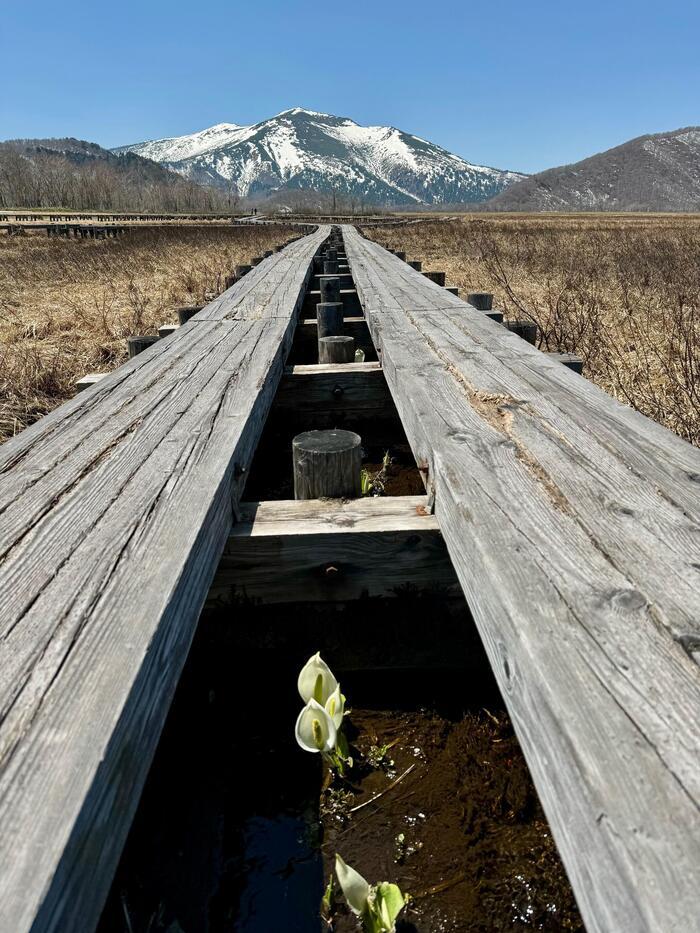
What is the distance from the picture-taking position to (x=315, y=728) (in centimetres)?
168

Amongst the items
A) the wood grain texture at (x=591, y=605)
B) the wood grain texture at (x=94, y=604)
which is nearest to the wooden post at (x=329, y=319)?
the wood grain texture at (x=94, y=604)

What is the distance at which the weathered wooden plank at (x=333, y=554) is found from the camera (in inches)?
74.5

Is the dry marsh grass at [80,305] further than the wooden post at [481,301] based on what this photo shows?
Yes

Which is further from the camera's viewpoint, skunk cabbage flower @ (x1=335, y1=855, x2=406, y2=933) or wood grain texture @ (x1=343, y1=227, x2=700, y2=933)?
skunk cabbage flower @ (x1=335, y1=855, x2=406, y2=933)

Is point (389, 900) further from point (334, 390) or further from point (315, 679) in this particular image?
point (334, 390)

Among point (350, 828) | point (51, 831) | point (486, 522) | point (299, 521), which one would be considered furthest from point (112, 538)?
point (350, 828)

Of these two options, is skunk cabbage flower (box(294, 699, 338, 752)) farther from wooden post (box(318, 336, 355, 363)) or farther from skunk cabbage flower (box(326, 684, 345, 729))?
wooden post (box(318, 336, 355, 363))

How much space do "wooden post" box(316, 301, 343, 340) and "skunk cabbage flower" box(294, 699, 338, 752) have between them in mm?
3950

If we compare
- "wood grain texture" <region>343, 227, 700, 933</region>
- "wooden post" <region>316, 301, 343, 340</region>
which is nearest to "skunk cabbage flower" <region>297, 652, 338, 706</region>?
"wood grain texture" <region>343, 227, 700, 933</region>

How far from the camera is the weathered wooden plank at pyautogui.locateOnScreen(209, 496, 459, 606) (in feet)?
6.21

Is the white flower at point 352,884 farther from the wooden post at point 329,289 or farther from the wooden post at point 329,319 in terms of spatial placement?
the wooden post at point 329,289

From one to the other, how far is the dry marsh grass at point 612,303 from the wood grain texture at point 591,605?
2.50m

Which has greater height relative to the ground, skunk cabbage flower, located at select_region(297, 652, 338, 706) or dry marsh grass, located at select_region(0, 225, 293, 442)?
skunk cabbage flower, located at select_region(297, 652, 338, 706)

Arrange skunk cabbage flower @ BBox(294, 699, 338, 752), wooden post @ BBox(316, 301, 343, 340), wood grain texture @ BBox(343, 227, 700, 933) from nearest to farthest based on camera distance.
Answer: wood grain texture @ BBox(343, 227, 700, 933), skunk cabbage flower @ BBox(294, 699, 338, 752), wooden post @ BBox(316, 301, 343, 340)
